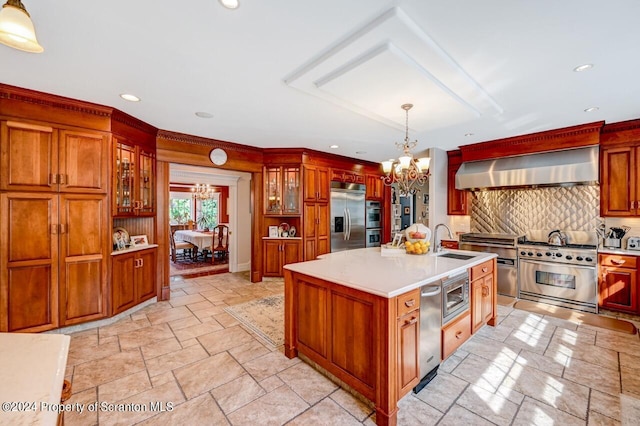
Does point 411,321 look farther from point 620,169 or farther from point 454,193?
point 620,169

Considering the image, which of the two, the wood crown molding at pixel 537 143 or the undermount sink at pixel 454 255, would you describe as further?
the wood crown molding at pixel 537 143

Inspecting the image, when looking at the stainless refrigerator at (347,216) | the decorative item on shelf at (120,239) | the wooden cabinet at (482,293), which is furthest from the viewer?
the stainless refrigerator at (347,216)

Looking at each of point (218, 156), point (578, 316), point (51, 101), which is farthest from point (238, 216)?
point (578, 316)

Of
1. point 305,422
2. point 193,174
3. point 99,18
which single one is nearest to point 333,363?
point 305,422

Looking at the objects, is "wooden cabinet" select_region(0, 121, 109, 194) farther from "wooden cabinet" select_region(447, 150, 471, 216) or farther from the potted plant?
the potted plant

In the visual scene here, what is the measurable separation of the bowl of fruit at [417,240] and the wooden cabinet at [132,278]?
3.48m

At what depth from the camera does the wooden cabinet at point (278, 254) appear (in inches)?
203

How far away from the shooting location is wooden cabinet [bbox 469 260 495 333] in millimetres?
2631

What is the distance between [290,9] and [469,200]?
4.65 m

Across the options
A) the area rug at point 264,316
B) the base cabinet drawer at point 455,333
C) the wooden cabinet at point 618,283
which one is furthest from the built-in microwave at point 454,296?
the wooden cabinet at point 618,283

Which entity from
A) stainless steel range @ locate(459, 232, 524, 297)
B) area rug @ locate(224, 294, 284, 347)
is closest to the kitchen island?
area rug @ locate(224, 294, 284, 347)

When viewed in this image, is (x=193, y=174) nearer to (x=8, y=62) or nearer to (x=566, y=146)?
(x=8, y=62)

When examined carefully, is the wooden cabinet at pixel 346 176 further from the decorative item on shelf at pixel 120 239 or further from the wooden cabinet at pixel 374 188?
the decorative item on shelf at pixel 120 239

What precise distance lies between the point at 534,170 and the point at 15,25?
17.7 ft
